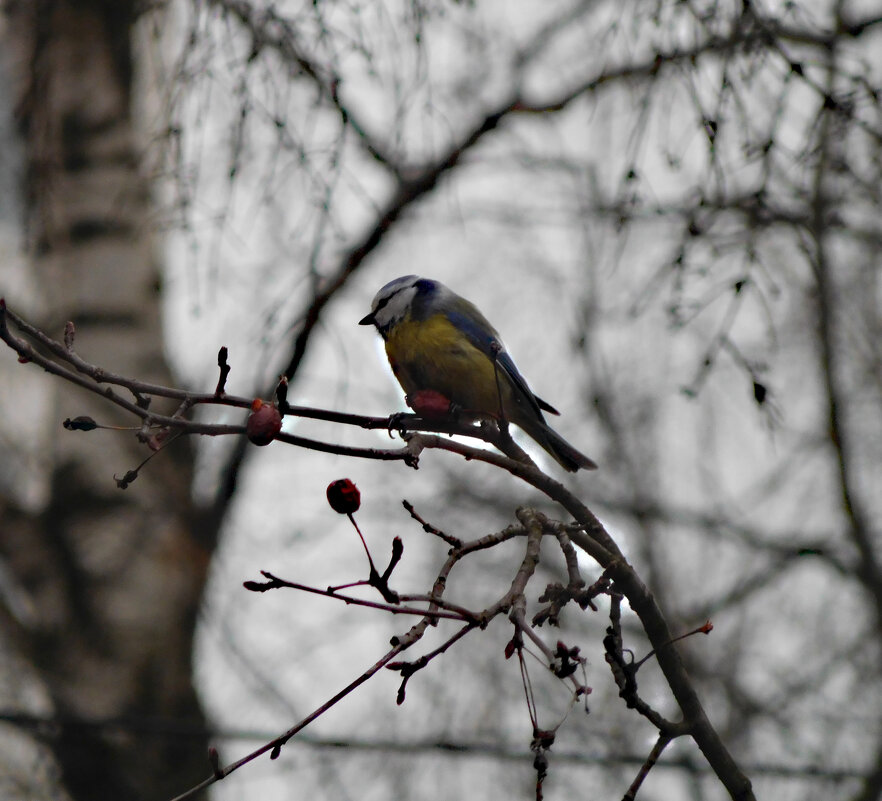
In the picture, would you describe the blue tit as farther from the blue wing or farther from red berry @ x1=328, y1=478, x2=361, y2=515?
red berry @ x1=328, y1=478, x2=361, y2=515

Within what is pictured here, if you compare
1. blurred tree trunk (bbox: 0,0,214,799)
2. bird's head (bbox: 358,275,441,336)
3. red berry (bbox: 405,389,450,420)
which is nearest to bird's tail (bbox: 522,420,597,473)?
bird's head (bbox: 358,275,441,336)

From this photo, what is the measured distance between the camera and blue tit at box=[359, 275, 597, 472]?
267 centimetres

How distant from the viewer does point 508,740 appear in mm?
4738

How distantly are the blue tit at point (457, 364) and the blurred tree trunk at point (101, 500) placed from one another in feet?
3.34

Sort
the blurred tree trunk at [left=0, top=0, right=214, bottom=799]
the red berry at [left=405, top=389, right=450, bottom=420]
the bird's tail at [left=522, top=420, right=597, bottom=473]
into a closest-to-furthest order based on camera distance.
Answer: the red berry at [left=405, top=389, right=450, bottom=420]
the bird's tail at [left=522, top=420, right=597, bottom=473]
the blurred tree trunk at [left=0, top=0, right=214, bottom=799]

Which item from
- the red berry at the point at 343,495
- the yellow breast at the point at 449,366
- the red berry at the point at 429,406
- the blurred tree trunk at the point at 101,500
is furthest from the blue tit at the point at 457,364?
the red berry at the point at 343,495

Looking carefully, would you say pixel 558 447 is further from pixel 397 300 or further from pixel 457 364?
pixel 397 300

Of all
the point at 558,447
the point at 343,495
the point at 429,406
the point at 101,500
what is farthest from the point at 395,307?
the point at 343,495

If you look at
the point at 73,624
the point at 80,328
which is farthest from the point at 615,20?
the point at 73,624

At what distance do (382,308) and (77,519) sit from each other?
140 cm

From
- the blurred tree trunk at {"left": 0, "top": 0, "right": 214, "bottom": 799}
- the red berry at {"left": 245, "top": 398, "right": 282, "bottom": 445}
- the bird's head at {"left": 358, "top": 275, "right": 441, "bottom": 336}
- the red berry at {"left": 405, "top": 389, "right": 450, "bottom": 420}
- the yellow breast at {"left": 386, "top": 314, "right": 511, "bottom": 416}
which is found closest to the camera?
the red berry at {"left": 245, "top": 398, "right": 282, "bottom": 445}

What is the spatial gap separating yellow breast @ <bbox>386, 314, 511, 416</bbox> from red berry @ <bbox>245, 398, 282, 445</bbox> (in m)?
1.43

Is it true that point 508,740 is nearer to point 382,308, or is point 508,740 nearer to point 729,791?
point 382,308

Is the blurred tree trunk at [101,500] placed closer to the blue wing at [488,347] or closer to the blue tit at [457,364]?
the blue tit at [457,364]
